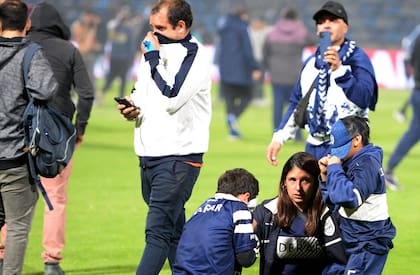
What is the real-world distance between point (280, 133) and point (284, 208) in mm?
1350

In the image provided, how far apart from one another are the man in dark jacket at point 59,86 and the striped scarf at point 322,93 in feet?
5.96

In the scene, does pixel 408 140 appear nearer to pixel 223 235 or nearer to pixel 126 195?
pixel 126 195

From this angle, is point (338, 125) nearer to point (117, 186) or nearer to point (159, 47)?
point (159, 47)

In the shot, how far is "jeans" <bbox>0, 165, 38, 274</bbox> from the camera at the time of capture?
7.15 m

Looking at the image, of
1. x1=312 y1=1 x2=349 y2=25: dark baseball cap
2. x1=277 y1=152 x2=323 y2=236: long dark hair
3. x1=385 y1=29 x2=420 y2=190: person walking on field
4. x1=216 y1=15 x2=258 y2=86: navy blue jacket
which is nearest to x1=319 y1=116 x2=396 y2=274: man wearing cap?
x1=277 y1=152 x2=323 y2=236: long dark hair

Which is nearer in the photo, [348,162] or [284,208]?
[348,162]

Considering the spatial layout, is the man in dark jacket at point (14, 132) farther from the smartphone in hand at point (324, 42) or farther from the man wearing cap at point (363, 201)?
the smartphone in hand at point (324, 42)

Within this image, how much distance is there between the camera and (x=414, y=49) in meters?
15.2

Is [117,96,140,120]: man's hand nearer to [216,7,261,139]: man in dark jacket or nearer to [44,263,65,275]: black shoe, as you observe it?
[44,263,65,275]: black shoe

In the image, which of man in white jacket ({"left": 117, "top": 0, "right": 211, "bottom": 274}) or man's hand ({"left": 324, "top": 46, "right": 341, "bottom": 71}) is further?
man's hand ({"left": 324, "top": 46, "right": 341, "bottom": 71})

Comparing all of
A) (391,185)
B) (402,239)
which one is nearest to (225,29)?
(391,185)

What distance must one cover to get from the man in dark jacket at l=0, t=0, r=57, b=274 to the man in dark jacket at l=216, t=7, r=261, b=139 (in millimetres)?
13130

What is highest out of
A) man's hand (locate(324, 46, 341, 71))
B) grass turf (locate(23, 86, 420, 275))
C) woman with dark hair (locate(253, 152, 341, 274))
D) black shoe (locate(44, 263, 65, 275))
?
man's hand (locate(324, 46, 341, 71))

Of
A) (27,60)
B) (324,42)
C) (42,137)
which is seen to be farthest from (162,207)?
(324,42)
